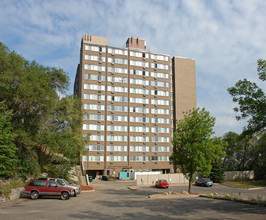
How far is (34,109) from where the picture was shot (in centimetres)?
3025

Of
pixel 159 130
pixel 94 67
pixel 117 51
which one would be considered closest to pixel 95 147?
pixel 159 130

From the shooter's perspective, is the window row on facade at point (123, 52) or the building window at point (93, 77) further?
the window row on facade at point (123, 52)

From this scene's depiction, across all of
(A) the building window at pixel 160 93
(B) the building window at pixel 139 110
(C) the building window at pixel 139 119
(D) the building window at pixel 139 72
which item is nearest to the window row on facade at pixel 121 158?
(C) the building window at pixel 139 119

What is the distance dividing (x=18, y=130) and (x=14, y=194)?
7108mm

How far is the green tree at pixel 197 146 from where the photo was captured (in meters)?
28.4

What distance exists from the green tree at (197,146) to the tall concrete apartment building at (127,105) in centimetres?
4468

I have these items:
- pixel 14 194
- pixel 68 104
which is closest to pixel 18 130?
pixel 14 194

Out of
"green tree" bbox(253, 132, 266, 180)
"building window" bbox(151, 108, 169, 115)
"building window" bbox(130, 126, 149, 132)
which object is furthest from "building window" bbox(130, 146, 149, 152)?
"green tree" bbox(253, 132, 266, 180)

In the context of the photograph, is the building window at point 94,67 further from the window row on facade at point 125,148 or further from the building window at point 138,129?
the window row on facade at point 125,148

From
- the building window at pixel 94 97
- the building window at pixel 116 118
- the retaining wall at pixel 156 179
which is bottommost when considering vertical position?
the retaining wall at pixel 156 179

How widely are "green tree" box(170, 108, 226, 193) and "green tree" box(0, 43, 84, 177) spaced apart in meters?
14.9

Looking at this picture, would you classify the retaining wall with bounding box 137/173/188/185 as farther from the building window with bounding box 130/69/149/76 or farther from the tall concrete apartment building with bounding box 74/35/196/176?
the building window with bounding box 130/69/149/76

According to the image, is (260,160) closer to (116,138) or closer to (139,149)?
(139,149)

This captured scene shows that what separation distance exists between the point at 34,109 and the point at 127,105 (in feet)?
157
